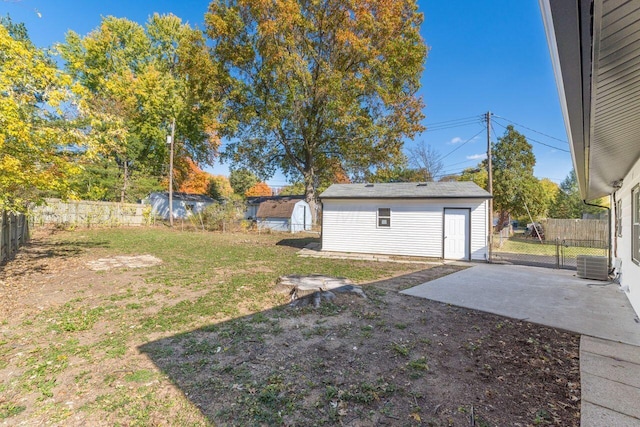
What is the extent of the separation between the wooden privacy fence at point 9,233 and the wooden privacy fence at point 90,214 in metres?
7.34

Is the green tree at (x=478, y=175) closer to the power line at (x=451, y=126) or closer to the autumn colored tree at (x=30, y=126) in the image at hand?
the power line at (x=451, y=126)

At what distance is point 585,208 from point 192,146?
1513 inches

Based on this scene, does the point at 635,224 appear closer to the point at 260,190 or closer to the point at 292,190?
the point at 292,190

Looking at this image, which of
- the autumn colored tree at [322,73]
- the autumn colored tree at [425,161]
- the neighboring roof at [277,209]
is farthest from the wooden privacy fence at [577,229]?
the neighboring roof at [277,209]

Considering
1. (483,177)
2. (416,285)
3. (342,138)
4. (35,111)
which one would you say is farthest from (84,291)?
(483,177)

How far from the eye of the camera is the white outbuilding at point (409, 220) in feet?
34.3

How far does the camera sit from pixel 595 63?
1591mm

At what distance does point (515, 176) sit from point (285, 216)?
18273mm

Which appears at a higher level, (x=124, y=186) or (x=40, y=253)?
(x=124, y=186)

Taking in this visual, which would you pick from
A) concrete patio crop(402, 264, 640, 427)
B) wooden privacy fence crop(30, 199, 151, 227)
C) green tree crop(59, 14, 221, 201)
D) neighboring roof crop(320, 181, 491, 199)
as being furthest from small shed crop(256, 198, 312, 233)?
concrete patio crop(402, 264, 640, 427)

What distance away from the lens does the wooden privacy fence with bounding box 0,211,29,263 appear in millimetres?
6773

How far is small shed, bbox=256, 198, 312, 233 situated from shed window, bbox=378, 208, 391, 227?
34.7 ft

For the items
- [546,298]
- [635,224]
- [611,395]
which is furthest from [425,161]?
[611,395]

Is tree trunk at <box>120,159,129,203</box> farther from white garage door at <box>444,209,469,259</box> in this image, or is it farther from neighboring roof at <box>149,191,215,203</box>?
white garage door at <box>444,209,469,259</box>
